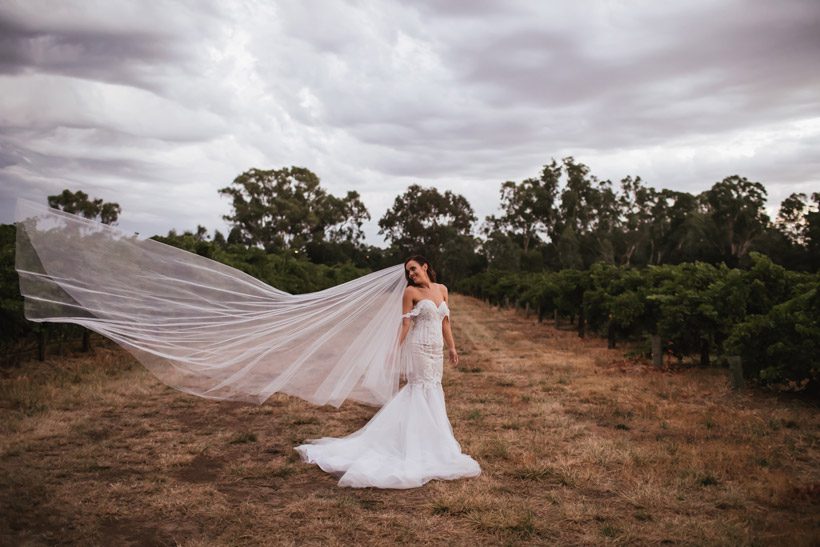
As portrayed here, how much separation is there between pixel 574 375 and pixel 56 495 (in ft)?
32.8

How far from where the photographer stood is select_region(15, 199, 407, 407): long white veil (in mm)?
6898

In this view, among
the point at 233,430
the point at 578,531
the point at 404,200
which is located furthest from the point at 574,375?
the point at 404,200

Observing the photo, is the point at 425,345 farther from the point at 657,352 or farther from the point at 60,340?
the point at 60,340

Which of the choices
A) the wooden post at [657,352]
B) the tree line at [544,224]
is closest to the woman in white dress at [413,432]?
the wooden post at [657,352]

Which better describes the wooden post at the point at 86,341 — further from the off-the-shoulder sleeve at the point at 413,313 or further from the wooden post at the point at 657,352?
the wooden post at the point at 657,352

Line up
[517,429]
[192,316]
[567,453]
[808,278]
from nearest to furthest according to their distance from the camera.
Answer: [567,453] < [192,316] < [517,429] < [808,278]

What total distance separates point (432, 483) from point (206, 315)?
3.55 m

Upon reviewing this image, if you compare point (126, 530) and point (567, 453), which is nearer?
point (126, 530)

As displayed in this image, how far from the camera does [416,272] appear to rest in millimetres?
7492

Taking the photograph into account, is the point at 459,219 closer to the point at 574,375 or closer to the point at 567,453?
the point at 574,375

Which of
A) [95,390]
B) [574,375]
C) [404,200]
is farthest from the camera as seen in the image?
[404,200]

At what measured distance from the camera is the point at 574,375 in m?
13.2

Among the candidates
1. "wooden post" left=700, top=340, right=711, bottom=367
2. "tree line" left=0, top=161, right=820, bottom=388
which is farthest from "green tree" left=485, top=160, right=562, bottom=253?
"wooden post" left=700, top=340, right=711, bottom=367

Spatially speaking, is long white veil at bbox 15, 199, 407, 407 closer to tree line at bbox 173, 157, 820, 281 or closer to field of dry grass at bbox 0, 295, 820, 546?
field of dry grass at bbox 0, 295, 820, 546
